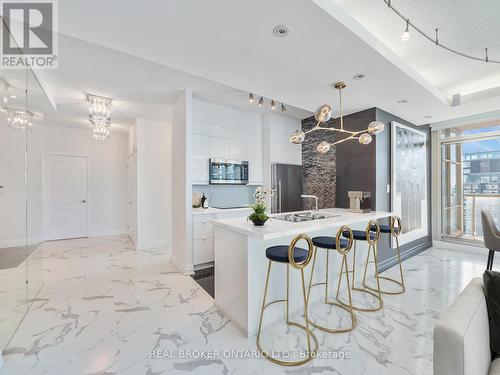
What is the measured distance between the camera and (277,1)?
1469 millimetres

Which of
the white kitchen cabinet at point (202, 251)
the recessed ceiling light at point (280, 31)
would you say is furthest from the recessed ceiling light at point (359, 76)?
the white kitchen cabinet at point (202, 251)

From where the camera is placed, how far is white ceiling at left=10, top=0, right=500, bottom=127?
160 cm

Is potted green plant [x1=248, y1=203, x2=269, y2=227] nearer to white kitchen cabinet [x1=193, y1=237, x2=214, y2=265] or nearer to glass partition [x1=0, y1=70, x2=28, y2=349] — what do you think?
white kitchen cabinet [x1=193, y1=237, x2=214, y2=265]

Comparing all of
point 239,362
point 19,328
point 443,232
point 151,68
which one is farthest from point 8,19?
point 443,232

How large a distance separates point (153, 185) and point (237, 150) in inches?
78.3

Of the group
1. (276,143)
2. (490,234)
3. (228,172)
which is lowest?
(490,234)

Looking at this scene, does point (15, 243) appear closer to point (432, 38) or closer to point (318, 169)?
point (318, 169)

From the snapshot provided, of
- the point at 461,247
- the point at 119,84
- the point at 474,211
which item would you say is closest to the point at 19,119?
the point at 119,84

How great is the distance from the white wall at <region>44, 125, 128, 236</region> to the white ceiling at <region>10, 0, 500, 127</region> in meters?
2.21

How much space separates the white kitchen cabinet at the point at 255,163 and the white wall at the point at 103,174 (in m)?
3.85

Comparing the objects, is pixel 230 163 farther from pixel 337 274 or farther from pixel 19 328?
pixel 19 328

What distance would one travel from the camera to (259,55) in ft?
6.86

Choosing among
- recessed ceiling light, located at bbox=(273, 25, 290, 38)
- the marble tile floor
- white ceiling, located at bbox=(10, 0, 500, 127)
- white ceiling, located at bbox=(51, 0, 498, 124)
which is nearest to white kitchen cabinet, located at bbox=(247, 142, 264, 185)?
white ceiling, located at bbox=(10, 0, 500, 127)

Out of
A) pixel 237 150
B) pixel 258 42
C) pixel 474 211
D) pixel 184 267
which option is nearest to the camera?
pixel 258 42
